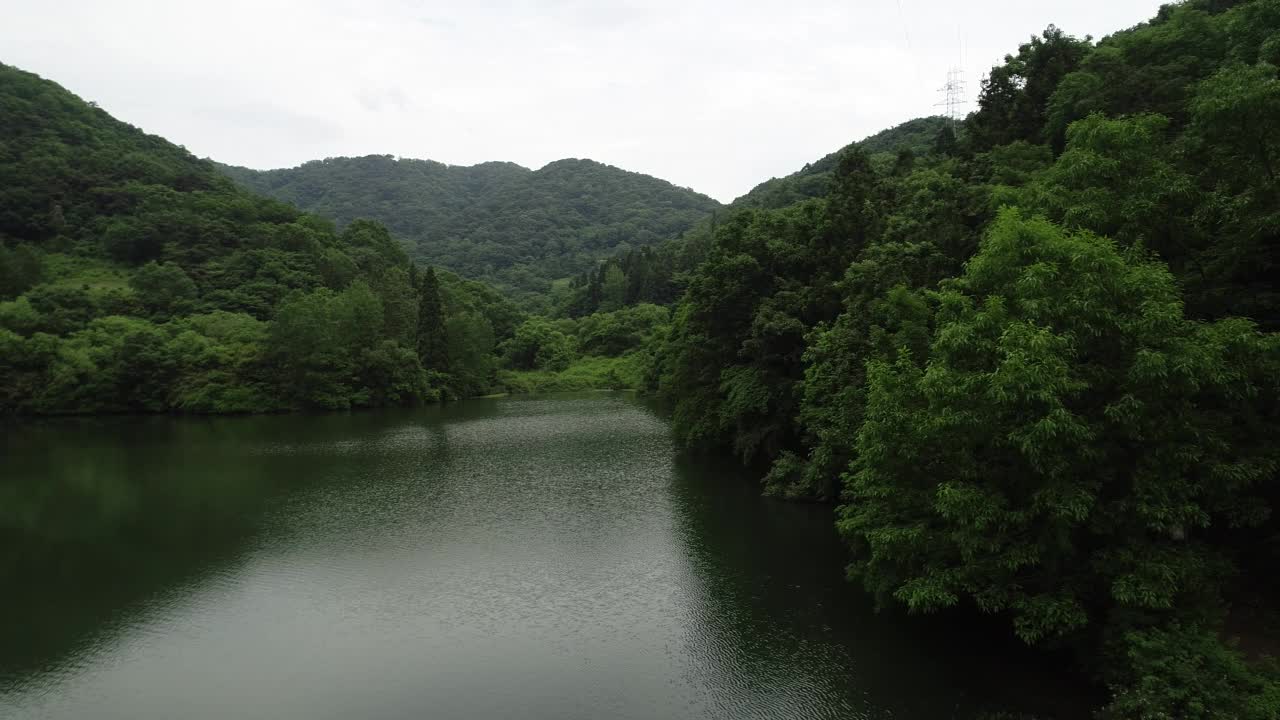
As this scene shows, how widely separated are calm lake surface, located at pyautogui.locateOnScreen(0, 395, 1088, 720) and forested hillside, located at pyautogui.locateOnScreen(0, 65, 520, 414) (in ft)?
105

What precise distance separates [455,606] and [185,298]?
71812mm

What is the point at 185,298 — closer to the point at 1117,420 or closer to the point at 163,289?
the point at 163,289

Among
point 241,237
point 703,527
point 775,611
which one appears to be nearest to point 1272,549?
point 775,611

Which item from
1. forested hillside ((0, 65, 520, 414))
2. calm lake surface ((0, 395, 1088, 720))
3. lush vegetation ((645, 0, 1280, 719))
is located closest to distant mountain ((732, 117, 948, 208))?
forested hillside ((0, 65, 520, 414))

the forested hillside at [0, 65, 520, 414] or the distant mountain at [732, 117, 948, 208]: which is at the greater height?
the distant mountain at [732, 117, 948, 208]

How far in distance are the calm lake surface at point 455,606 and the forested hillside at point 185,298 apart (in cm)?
3208

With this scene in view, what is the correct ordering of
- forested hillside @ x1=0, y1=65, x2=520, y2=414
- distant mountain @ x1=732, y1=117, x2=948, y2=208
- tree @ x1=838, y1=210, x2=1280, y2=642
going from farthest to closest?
distant mountain @ x1=732, y1=117, x2=948, y2=208 < forested hillside @ x1=0, y1=65, x2=520, y2=414 < tree @ x1=838, y1=210, x2=1280, y2=642

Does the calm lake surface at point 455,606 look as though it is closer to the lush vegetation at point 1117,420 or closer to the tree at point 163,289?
the lush vegetation at point 1117,420

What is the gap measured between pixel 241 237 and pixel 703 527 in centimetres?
8293

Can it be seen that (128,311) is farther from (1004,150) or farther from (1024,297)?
(1024,297)

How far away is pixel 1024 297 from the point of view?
14883mm

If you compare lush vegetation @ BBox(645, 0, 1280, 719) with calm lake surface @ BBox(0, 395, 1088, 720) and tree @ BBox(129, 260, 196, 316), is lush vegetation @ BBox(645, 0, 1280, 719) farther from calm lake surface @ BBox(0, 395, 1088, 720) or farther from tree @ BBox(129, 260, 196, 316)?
tree @ BBox(129, 260, 196, 316)

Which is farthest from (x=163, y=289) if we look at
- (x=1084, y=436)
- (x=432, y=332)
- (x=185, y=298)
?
(x=1084, y=436)

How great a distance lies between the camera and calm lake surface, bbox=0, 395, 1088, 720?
1578 centimetres
